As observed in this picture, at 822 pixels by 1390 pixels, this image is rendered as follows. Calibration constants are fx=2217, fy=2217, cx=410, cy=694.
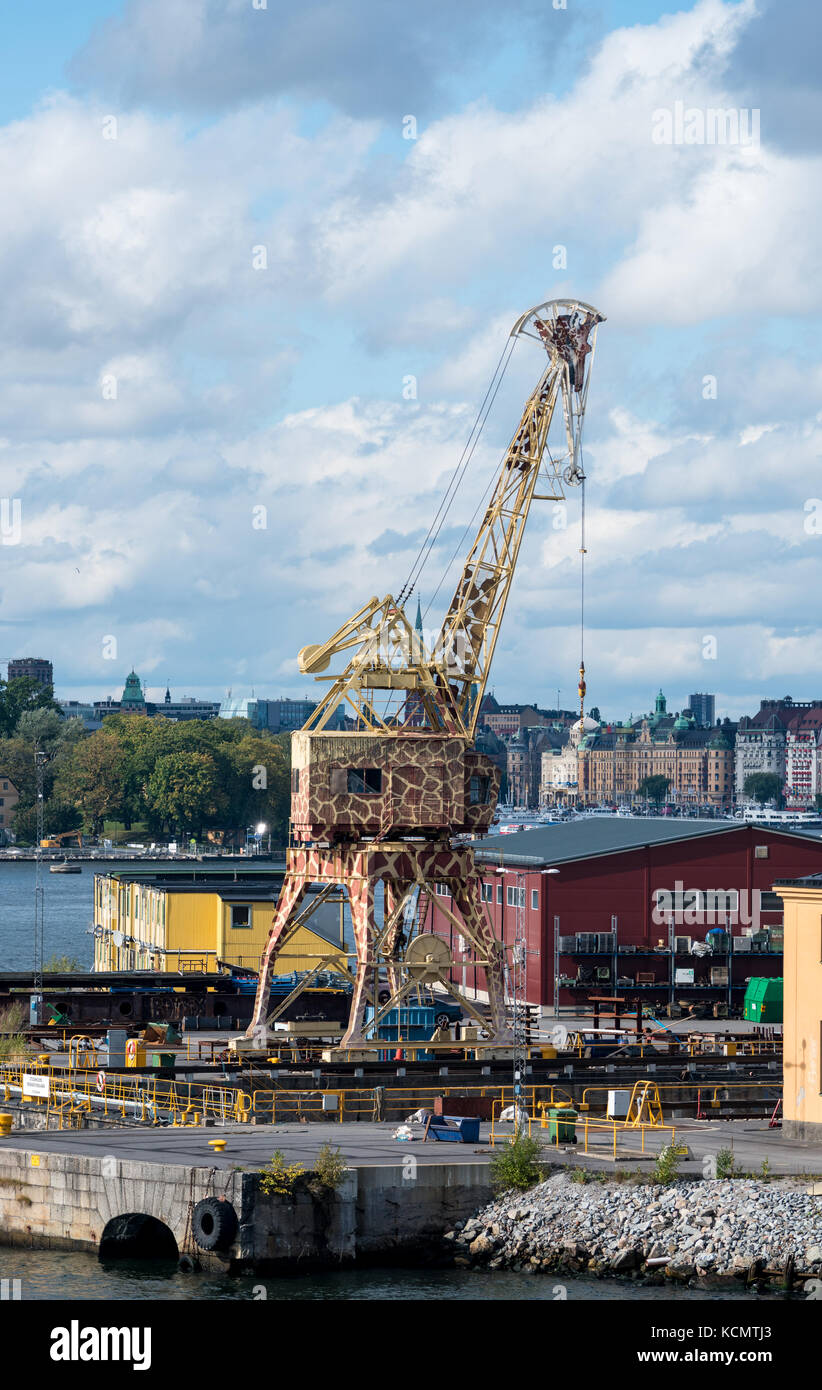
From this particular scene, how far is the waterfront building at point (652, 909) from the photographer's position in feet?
265

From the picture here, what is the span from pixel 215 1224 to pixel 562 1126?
9.22 meters

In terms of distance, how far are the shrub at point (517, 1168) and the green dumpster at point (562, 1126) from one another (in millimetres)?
3996

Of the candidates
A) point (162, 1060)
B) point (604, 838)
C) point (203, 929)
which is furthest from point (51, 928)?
point (162, 1060)

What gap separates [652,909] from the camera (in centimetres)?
8225

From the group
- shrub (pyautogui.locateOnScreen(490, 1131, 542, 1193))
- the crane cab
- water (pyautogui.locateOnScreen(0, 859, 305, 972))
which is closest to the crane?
the crane cab

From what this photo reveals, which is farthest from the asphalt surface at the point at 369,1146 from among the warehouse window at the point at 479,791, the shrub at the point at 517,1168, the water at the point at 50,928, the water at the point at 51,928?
the water at the point at 50,928

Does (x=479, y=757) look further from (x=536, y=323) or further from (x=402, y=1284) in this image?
(x=402, y=1284)

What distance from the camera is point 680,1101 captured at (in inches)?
2104

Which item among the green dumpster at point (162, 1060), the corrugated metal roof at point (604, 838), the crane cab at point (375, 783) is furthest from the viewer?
the corrugated metal roof at point (604, 838)

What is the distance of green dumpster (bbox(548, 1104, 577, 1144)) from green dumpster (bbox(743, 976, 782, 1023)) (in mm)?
30106

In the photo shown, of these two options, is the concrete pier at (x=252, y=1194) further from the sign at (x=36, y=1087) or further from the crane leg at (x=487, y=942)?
the crane leg at (x=487, y=942)

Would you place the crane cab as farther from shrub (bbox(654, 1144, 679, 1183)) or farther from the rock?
the rock

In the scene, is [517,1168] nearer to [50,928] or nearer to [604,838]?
[604,838]

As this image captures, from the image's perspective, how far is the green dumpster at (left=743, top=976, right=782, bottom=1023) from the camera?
74.7m
